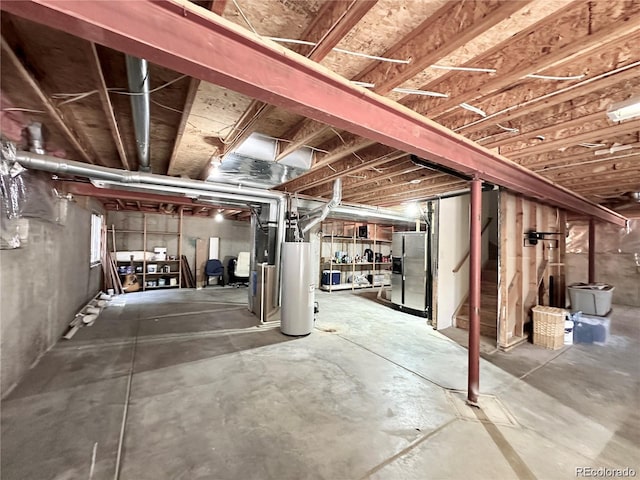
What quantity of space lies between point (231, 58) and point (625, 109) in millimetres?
2437

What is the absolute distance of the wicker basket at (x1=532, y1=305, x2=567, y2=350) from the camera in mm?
3734

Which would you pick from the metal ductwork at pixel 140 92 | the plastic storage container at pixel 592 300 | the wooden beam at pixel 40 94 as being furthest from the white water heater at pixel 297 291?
the plastic storage container at pixel 592 300

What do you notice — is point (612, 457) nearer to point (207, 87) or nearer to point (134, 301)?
point (207, 87)

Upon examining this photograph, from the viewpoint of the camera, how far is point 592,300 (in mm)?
4480

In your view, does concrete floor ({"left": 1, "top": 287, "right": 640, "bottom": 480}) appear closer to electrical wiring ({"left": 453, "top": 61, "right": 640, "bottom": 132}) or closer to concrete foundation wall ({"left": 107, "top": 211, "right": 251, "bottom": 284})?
electrical wiring ({"left": 453, "top": 61, "right": 640, "bottom": 132})

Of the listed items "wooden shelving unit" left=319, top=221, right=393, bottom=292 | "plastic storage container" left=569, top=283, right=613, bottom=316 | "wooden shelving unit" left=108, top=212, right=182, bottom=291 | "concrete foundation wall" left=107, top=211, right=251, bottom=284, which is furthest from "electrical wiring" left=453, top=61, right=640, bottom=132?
"wooden shelving unit" left=108, top=212, right=182, bottom=291

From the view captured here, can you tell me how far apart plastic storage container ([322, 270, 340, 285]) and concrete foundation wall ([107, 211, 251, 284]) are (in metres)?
2.98

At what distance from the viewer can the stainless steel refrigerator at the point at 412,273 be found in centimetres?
528

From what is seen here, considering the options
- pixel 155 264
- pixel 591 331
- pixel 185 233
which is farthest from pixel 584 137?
pixel 155 264

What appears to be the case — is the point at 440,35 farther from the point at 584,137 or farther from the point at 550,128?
the point at 584,137

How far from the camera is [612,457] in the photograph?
1757 millimetres

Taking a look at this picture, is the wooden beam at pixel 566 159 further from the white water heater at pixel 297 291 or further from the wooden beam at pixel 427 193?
the white water heater at pixel 297 291

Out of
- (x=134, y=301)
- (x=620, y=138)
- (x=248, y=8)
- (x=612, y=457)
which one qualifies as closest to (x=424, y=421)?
(x=612, y=457)

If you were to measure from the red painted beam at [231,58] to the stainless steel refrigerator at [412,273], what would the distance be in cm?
362
